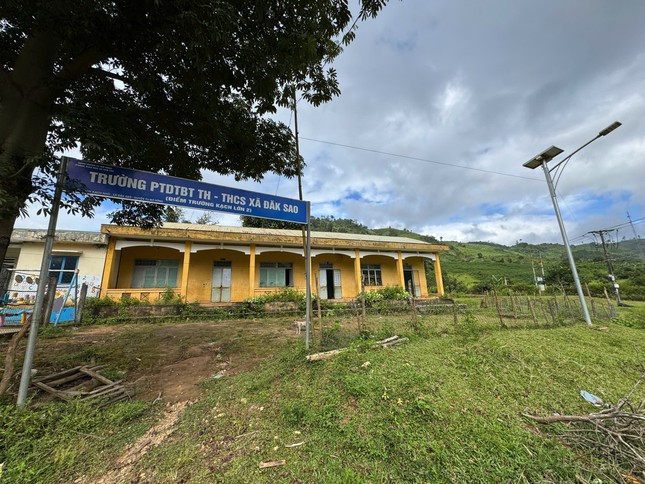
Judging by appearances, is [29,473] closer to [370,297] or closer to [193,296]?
[193,296]

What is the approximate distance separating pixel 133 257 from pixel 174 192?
34.7 feet

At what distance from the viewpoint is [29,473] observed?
2145 millimetres

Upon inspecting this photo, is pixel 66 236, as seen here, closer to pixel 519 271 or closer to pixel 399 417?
pixel 399 417

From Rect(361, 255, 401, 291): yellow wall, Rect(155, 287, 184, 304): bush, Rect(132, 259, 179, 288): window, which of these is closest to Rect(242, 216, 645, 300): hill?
Rect(361, 255, 401, 291): yellow wall

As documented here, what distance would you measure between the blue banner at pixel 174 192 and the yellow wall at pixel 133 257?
31.6ft

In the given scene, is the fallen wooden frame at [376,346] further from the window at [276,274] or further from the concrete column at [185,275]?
the window at [276,274]

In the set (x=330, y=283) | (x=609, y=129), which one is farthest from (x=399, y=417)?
(x=330, y=283)

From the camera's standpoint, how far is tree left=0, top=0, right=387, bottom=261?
9.50 feet

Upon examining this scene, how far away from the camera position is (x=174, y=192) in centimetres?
400

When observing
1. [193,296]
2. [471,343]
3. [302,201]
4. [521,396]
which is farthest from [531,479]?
[193,296]

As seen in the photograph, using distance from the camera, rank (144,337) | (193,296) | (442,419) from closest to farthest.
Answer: (442,419) < (144,337) < (193,296)

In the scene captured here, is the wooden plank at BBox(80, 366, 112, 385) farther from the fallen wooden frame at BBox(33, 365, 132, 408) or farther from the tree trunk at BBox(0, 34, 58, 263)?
the tree trunk at BBox(0, 34, 58, 263)

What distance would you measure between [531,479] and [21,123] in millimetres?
6125

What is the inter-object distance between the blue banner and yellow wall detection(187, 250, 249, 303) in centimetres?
921
